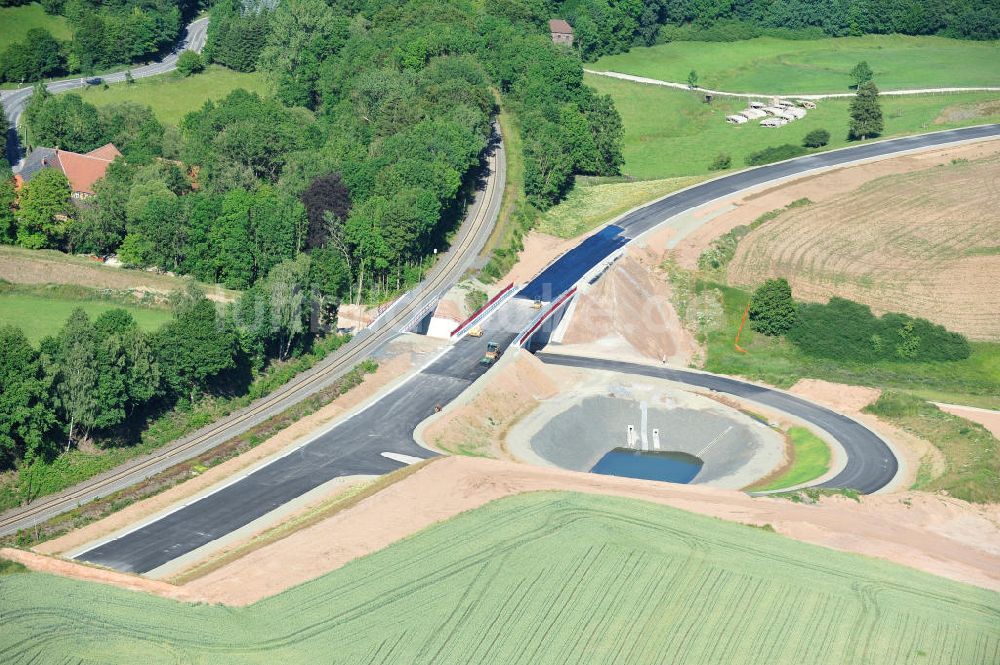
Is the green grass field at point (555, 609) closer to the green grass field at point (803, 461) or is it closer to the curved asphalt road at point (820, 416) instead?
the green grass field at point (803, 461)

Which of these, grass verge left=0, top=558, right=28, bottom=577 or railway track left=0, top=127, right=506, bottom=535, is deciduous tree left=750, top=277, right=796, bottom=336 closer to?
railway track left=0, top=127, right=506, bottom=535

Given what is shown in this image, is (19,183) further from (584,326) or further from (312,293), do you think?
(584,326)

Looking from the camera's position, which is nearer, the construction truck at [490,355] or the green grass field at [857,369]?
the construction truck at [490,355]

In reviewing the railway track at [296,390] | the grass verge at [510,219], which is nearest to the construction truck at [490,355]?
the railway track at [296,390]

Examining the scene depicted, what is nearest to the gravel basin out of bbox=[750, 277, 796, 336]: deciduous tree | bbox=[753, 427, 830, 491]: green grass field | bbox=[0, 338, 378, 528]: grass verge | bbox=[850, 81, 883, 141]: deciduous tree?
bbox=[753, 427, 830, 491]: green grass field

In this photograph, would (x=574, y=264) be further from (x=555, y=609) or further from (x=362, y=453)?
(x=555, y=609)
